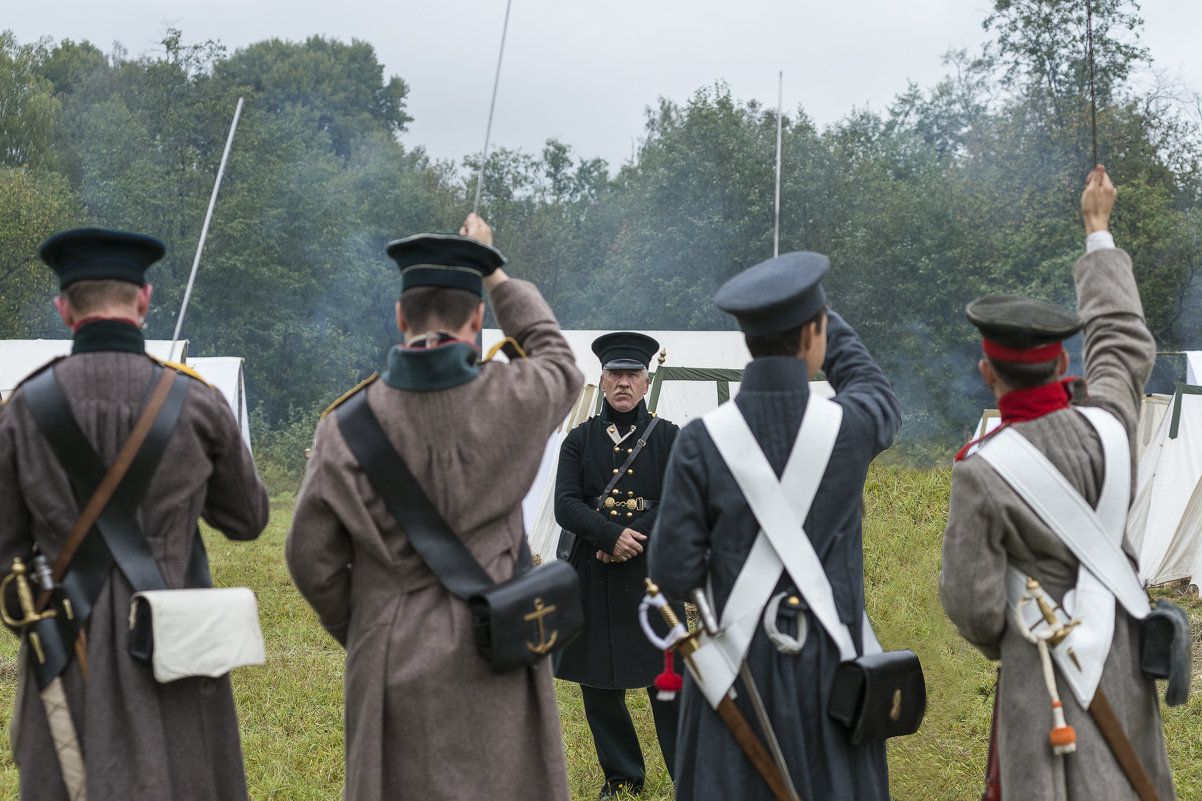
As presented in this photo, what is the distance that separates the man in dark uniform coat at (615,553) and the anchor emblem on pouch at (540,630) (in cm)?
180

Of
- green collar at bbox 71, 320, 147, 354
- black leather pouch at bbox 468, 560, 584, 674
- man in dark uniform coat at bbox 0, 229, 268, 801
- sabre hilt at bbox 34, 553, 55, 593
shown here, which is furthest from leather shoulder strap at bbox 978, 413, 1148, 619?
sabre hilt at bbox 34, 553, 55, 593

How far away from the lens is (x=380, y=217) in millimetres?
28422

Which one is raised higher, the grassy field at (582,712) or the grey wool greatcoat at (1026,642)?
the grey wool greatcoat at (1026,642)

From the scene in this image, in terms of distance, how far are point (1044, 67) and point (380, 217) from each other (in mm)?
15548

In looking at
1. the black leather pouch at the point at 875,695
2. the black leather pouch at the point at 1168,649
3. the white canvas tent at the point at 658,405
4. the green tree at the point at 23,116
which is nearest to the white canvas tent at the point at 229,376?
the white canvas tent at the point at 658,405

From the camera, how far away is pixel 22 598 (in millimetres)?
2564

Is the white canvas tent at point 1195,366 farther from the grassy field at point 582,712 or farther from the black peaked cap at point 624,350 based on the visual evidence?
the black peaked cap at point 624,350

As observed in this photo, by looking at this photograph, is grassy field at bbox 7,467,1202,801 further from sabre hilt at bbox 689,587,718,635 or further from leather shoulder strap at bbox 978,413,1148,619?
leather shoulder strap at bbox 978,413,1148,619

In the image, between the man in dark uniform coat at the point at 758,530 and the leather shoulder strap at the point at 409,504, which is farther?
the man in dark uniform coat at the point at 758,530

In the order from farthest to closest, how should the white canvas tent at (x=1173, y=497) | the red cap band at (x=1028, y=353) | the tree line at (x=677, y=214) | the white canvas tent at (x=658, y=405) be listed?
the tree line at (x=677, y=214) → the white canvas tent at (x=658, y=405) → the white canvas tent at (x=1173, y=497) → the red cap band at (x=1028, y=353)

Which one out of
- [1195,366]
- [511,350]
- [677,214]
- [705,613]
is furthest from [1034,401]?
[677,214]

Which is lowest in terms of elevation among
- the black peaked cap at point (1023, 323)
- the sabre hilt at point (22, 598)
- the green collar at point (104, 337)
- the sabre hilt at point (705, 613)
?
the sabre hilt at point (705, 613)

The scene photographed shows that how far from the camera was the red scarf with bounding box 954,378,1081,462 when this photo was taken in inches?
100

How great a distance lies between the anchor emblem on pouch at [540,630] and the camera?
2479 millimetres
